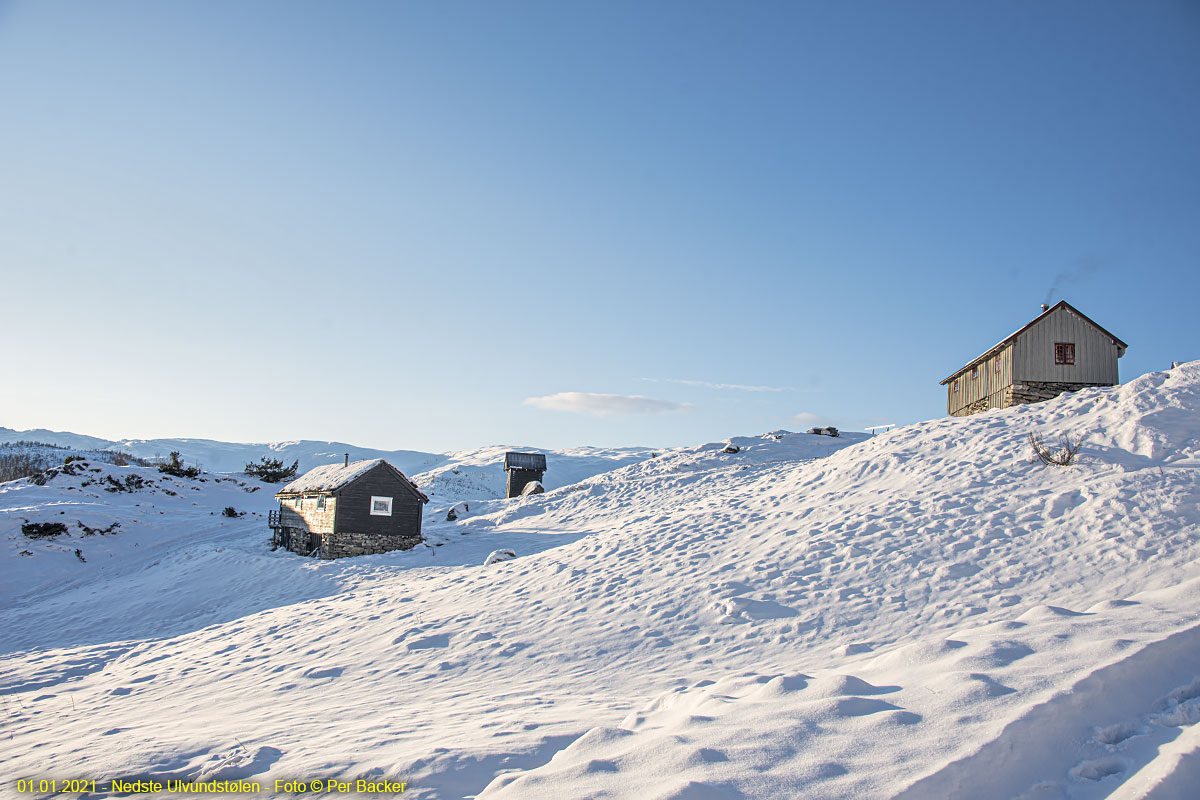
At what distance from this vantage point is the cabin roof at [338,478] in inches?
1289

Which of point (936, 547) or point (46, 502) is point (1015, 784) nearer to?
point (936, 547)

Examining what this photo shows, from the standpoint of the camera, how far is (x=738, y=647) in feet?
36.9

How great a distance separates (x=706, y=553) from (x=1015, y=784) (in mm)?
12209

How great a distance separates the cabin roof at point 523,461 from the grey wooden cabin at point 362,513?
1772 cm

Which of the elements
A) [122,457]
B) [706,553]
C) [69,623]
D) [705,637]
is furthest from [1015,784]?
[122,457]

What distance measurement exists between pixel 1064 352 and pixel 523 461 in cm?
3592

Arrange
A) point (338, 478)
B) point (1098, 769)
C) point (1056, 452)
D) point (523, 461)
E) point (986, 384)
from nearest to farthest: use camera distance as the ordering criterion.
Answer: point (1098, 769) < point (1056, 452) < point (986, 384) < point (338, 478) < point (523, 461)

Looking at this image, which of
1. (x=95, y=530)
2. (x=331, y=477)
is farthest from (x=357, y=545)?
(x=95, y=530)

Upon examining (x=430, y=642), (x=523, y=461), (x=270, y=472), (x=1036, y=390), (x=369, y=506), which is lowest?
(x=430, y=642)

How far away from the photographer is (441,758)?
618cm

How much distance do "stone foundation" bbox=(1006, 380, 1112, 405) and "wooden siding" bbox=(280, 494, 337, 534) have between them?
32.1 m

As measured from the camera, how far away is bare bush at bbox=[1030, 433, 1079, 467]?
16531 mm

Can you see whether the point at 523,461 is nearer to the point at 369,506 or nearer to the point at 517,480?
the point at 517,480

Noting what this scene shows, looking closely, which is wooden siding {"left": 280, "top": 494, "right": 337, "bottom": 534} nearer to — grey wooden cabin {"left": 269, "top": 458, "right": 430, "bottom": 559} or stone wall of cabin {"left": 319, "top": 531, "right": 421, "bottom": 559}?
grey wooden cabin {"left": 269, "top": 458, "right": 430, "bottom": 559}
